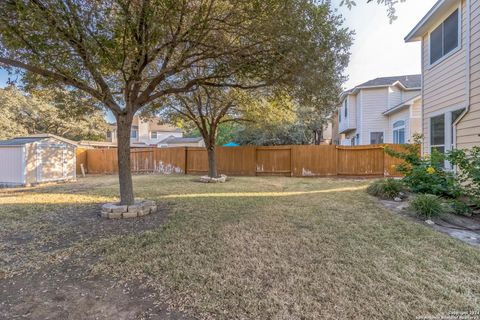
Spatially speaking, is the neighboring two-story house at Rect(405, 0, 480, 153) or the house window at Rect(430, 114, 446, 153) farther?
the house window at Rect(430, 114, 446, 153)

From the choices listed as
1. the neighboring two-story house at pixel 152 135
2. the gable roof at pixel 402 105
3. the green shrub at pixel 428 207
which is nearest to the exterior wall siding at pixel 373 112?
the gable roof at pixel 402 105

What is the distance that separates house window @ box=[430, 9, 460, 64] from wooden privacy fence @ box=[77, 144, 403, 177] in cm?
407

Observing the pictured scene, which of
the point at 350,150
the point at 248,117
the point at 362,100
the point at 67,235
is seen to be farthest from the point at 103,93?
the point at 362,100

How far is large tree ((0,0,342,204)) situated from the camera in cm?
350

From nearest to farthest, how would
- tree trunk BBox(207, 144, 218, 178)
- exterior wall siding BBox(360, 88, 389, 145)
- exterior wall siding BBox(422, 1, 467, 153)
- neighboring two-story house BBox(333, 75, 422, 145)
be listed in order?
exterior wall siding BBox(422, 1, 467, 153)
tree trunk BBox(207, 144, 218, 178)
neighboring two-story house BBox(333, 75, 422, 145)
exterior wall siding BBox(360, 88, 389, 145)

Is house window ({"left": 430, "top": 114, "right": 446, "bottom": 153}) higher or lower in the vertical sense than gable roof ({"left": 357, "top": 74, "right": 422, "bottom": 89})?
lower

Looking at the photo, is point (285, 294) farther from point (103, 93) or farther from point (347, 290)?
point (103, 93)

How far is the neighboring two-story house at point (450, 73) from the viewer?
5414 mm

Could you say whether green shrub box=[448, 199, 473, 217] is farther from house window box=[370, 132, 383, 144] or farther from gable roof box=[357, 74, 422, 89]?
gable roof box=[357, 74, 422, 89]

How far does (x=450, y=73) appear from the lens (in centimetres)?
625

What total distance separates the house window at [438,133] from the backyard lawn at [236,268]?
3.82 metres

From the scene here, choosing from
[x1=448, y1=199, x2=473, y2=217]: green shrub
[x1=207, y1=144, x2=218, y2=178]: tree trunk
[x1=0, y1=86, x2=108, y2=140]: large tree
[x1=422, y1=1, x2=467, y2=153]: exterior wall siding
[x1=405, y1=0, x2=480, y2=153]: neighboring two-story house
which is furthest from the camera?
[x1=0, y1=86, x2=108, y2=140]: large tree

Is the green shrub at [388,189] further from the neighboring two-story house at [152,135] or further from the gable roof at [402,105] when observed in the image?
the neighboring two-story house at [152,135]

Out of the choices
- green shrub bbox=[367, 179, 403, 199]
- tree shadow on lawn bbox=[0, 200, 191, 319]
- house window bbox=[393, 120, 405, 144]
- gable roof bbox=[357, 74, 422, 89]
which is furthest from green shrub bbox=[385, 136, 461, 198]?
gable roof bbox=[357, 74, 422, 89]
